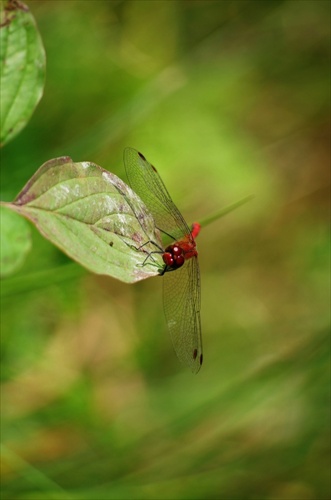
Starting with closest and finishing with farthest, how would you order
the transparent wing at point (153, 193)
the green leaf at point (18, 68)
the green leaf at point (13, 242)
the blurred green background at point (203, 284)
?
the green leaf at point (13, 242), the green leaf at point (18, 68), the transparent wing at point (153, 193), the blurred green background at point (203, 284)

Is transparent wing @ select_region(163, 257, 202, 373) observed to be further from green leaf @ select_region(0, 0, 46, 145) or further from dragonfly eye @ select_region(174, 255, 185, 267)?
green leaf @ select_region(0, 0, 46, 145)

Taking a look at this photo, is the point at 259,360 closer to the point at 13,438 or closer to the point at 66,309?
the point at 66,309

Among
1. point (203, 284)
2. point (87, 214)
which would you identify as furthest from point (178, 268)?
point (203, 284)

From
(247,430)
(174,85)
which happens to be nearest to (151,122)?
(174,85)

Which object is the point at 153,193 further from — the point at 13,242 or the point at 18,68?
the point at 13,242

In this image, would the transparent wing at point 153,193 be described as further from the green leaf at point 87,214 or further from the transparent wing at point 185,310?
the green leaf at point 87,214

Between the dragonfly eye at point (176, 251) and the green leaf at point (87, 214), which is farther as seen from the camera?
the dragonfly eye at point (176, 251)

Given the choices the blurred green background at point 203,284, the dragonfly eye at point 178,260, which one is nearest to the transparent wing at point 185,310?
the dragonfly eye at point 178,260
